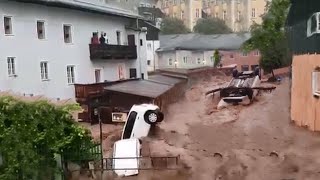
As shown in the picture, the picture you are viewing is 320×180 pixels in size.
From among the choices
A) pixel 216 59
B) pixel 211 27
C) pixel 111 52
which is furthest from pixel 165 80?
pixel 211 27

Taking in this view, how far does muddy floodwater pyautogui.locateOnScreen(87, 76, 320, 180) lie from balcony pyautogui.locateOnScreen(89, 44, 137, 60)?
6.90 meters

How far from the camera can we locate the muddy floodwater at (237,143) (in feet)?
48.1

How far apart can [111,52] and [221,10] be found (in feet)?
232

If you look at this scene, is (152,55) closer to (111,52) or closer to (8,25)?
(111,52)

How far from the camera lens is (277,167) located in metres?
15.0

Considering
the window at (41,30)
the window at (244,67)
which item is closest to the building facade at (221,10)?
the window at (244,67)

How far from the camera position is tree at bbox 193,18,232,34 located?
89.9m

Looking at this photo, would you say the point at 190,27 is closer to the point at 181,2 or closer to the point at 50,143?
the point at 181,2

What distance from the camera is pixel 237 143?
63.7 feet

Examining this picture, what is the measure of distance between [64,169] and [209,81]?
35741mm

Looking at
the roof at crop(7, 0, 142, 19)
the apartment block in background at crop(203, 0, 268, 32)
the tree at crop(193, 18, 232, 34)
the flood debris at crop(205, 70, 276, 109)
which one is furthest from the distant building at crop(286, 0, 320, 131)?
the apartment block in background at crop(203, 0, 268, 32)

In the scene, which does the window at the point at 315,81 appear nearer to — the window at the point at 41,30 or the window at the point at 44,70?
the window at the point at 44,70


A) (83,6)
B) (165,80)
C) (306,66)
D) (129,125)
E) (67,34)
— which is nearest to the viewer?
(129,125)

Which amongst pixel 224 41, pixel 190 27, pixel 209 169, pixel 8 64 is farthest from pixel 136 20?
pixel 190 27
